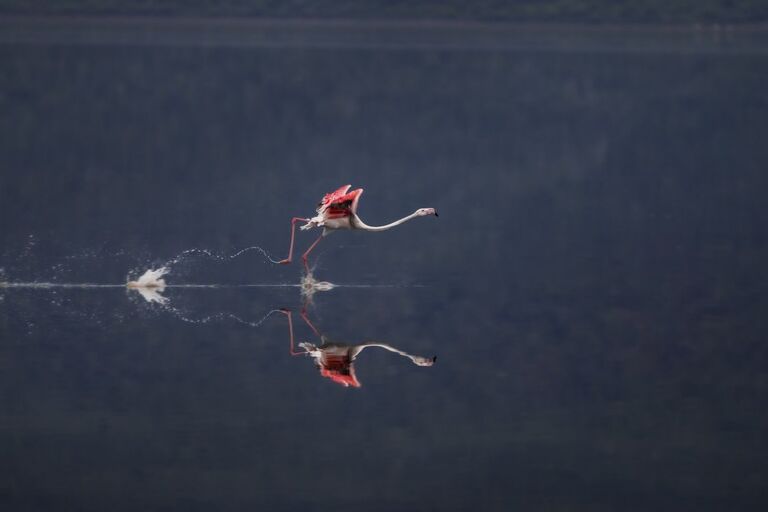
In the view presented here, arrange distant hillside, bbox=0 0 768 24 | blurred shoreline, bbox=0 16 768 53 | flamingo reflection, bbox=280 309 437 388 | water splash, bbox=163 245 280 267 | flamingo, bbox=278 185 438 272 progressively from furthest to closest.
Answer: distant hillside, bbox=0 0 768 24, blurred shoreline, bbox=0 16 768 53, water splash, bbox=163 245 280 267, flamingo, bbox=278 185 438 272, flamingo reflection, bbox=280 309 437 388

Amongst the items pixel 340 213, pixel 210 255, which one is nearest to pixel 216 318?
pixel 340 213

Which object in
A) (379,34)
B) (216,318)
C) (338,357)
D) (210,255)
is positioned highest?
(379,34)

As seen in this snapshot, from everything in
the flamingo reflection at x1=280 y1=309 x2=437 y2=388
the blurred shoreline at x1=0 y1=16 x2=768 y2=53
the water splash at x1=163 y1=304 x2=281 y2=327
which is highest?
the blurred shoreline at x1=0 y1=16 x2=768 y2=53

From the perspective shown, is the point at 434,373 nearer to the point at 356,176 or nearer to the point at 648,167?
the point at 356,176

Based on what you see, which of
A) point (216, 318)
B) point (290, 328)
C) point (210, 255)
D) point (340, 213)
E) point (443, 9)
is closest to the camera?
point (290, 328)

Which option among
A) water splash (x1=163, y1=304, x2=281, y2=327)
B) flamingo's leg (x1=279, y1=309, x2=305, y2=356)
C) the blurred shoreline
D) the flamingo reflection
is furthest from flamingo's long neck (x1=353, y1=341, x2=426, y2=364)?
the blurred shoreline

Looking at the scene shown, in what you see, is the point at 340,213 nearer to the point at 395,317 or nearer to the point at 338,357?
the point at 395,317

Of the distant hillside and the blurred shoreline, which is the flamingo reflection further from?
the distant hillside
